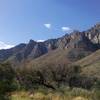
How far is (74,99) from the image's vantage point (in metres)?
12.7

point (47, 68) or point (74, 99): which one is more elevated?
point (47, 68)

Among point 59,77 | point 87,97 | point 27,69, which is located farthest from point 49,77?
point 87,97

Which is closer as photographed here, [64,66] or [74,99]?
[74,99]

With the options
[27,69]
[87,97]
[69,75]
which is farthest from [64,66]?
[87,97]

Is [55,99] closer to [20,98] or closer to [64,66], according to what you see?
[20,98]

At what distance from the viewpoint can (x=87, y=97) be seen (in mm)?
13219

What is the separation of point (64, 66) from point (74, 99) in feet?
170

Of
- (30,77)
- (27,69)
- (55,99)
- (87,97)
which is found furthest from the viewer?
(27,69)

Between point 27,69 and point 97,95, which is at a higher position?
point 27,69

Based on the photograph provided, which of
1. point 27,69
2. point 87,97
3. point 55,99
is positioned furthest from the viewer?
point 27,69

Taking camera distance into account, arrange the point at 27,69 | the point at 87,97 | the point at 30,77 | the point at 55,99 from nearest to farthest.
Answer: the point at 55,99 → the point at 87,97 → the point at 30,77 → the point at 27,69

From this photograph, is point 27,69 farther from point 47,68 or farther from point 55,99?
point 55,99

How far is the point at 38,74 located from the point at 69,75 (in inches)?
250

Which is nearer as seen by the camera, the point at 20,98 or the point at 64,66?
the point at 20,98
